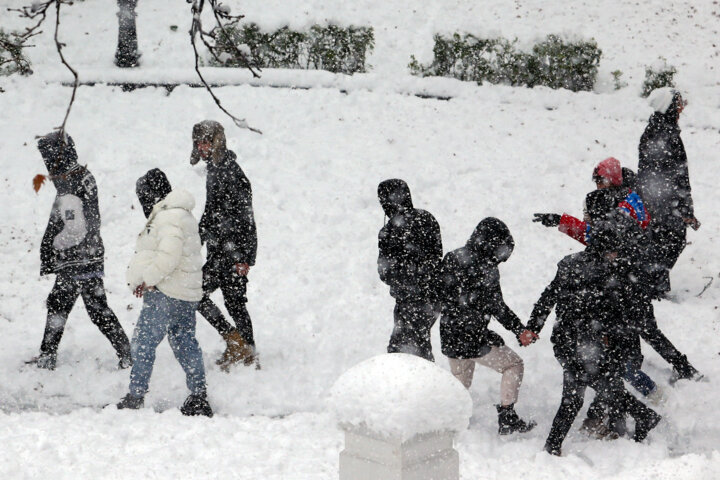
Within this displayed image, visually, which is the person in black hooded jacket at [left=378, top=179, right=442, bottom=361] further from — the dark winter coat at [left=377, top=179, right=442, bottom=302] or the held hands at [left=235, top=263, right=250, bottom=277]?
the held hands at [left=235, top=263, right=250, bottom=277]

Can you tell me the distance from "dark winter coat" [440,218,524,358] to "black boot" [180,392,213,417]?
190cm

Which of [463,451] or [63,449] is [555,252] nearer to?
[463,451]

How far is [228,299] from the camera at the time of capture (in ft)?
26.0

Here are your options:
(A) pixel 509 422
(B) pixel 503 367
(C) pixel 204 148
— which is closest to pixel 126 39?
(C) pixel 204 148

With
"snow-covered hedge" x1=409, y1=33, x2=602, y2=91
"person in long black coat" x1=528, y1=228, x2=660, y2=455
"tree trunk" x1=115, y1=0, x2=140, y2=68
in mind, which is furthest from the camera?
"snow-covered hedge" x1=409, y1=33, x2=602, y2=91

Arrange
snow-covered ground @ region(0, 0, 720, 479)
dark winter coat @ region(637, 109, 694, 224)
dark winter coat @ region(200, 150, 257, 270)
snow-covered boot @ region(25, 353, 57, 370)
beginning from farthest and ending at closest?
dark winter coat @ region(637, 109, 694, 224), snow-covered boot @ region(25, 353, 57, 370), dark winter coat @ region(200, 150, 257, 270), snow-covered ground @ region(0, 0, 720, 479)

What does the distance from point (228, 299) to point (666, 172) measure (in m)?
4.28

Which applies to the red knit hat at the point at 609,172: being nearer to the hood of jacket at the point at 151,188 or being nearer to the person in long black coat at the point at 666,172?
the person in long black coat at the point at 666,172

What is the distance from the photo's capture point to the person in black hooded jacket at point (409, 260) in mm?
6742

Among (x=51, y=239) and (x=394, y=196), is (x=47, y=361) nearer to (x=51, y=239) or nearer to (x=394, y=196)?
(x=51, y=239)

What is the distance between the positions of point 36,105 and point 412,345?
8055 millimetres

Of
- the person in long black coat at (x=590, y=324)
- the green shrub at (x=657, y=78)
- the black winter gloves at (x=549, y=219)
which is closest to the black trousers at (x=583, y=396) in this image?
the person in long black coat at (x=590, y=324)

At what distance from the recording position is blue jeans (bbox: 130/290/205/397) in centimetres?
688

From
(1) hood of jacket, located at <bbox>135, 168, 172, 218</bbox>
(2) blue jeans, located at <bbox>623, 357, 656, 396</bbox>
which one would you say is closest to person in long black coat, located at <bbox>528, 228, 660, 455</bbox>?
(2) blue jeans, located at <bbox>623, 357, 656, 396</bbox>
